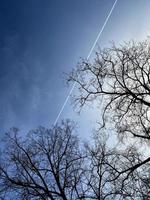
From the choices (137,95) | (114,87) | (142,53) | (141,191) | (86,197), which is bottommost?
(141,191)

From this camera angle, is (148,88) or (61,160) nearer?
(148,88)

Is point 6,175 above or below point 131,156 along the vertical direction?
above

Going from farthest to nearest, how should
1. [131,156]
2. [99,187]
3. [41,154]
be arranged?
[41,154], [99,187], [131,156]

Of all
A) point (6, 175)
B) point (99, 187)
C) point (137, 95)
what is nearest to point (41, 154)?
point (6, 175)

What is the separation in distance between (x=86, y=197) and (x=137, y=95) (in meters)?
6.46

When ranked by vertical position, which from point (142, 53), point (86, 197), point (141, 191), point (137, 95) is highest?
point (142, 53)

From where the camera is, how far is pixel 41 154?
Result: 17.7 meters

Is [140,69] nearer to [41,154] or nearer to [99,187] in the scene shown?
[99,187]

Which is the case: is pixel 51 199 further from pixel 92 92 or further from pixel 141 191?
pixel 92 92

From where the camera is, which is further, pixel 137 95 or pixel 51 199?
pixel 51 199

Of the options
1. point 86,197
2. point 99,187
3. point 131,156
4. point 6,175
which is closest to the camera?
point 131,156

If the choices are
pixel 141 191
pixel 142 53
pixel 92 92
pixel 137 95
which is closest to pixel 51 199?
pixel 141 191

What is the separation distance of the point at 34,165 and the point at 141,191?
24.8 ft

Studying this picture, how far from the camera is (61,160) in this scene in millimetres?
16922
